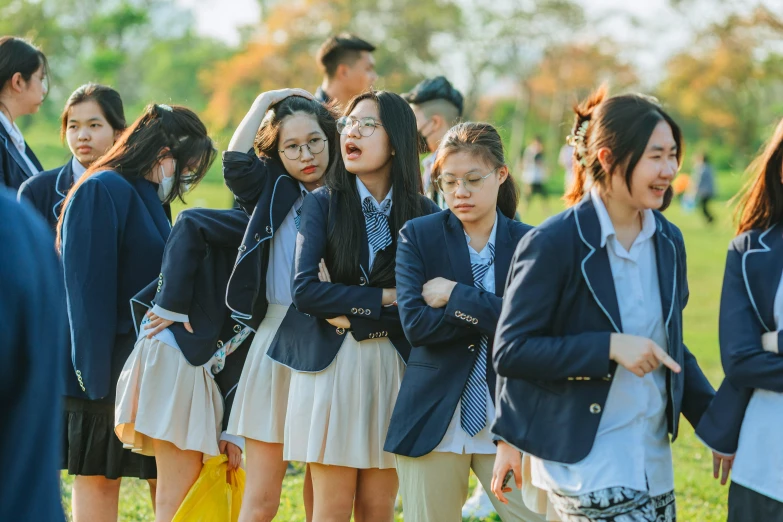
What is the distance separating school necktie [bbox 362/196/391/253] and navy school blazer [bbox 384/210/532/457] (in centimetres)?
28

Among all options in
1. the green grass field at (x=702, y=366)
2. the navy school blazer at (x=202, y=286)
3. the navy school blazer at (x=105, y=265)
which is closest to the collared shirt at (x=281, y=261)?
the navy school blazer at (x=202, y=286)

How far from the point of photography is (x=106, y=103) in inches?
196

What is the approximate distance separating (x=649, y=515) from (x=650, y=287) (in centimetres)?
65

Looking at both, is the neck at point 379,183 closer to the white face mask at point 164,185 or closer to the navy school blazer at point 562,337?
the white face mask at point 164,185

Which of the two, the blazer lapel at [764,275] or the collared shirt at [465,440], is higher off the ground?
the blazer lapel at [764,275]

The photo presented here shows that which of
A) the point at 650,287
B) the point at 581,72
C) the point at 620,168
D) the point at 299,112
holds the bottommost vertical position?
the point at 650,287

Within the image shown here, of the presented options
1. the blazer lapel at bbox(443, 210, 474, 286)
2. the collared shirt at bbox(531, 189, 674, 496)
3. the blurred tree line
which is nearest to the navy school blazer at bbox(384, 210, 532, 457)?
the blazer lapel at bbox(443, 210, 474, 286)

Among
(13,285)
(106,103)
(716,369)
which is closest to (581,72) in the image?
(716,369)

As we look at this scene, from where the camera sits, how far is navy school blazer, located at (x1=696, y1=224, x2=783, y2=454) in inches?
120

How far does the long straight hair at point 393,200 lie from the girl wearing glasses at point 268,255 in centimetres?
27

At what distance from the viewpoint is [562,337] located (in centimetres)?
289

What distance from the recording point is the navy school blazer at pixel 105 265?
4.20m

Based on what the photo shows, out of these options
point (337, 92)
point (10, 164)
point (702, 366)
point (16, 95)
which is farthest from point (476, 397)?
point (702, 366)

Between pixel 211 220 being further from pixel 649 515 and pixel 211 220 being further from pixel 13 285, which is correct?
pixel 13 285
